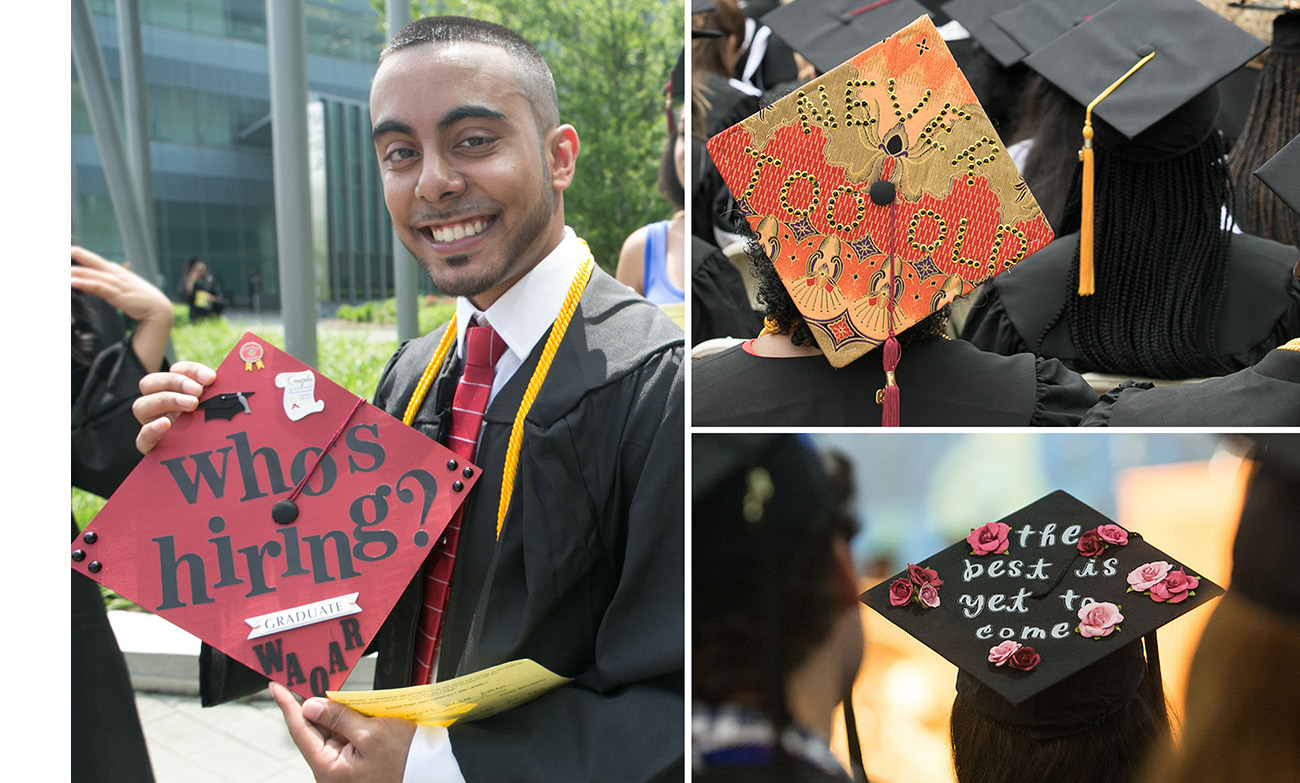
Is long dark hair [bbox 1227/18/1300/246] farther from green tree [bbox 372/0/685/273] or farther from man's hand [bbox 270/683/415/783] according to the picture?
green tree [bbox 372/0/685/273]

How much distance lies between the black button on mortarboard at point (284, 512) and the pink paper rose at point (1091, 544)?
3.26 ft

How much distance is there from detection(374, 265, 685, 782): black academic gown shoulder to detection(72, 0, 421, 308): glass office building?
3844 mm

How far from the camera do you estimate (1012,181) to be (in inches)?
38.3

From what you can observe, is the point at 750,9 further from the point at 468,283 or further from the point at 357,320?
the point at 357,320

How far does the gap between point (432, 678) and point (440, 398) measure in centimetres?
39

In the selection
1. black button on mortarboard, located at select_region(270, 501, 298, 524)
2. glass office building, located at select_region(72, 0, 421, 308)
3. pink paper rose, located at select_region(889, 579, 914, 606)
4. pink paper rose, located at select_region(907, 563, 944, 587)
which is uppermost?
glass office building, located at select_region(72, 0, 421, 308)

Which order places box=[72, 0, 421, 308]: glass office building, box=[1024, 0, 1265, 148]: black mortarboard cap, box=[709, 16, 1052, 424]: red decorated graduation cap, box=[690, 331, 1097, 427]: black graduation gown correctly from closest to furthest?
box=[709, 16, 1052, 424]: red decorated graduation cap < box=[690, 331, 1097, 427]: black graduation gown < box=[1024, 0, 1265, 148]: black mortarboard cap < box=[72, 0, 421, 308]: glass office building

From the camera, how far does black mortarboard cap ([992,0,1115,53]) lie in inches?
64.8

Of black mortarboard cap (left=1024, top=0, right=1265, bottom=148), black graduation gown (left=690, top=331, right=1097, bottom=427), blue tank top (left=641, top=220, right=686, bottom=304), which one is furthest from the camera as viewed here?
blue tank top (left=641, top=220, right=686, bottom=304)

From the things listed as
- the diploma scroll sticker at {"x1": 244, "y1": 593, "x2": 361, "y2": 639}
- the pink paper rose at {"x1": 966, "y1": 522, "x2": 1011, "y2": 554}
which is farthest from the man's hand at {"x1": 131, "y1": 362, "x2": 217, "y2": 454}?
the pink paper rose at {"x1": 966, "y1": 522, "x2": 1011, "y2": 554}

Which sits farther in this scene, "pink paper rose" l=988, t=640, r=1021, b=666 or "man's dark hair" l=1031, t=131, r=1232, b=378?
"man's dark hair" l=1031, t=131, r=1232, b=378

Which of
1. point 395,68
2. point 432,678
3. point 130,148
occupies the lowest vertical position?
point 432,678

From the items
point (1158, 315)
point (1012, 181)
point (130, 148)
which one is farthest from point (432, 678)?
point (130, 148)

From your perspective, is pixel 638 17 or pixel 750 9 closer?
pixel 750 9
